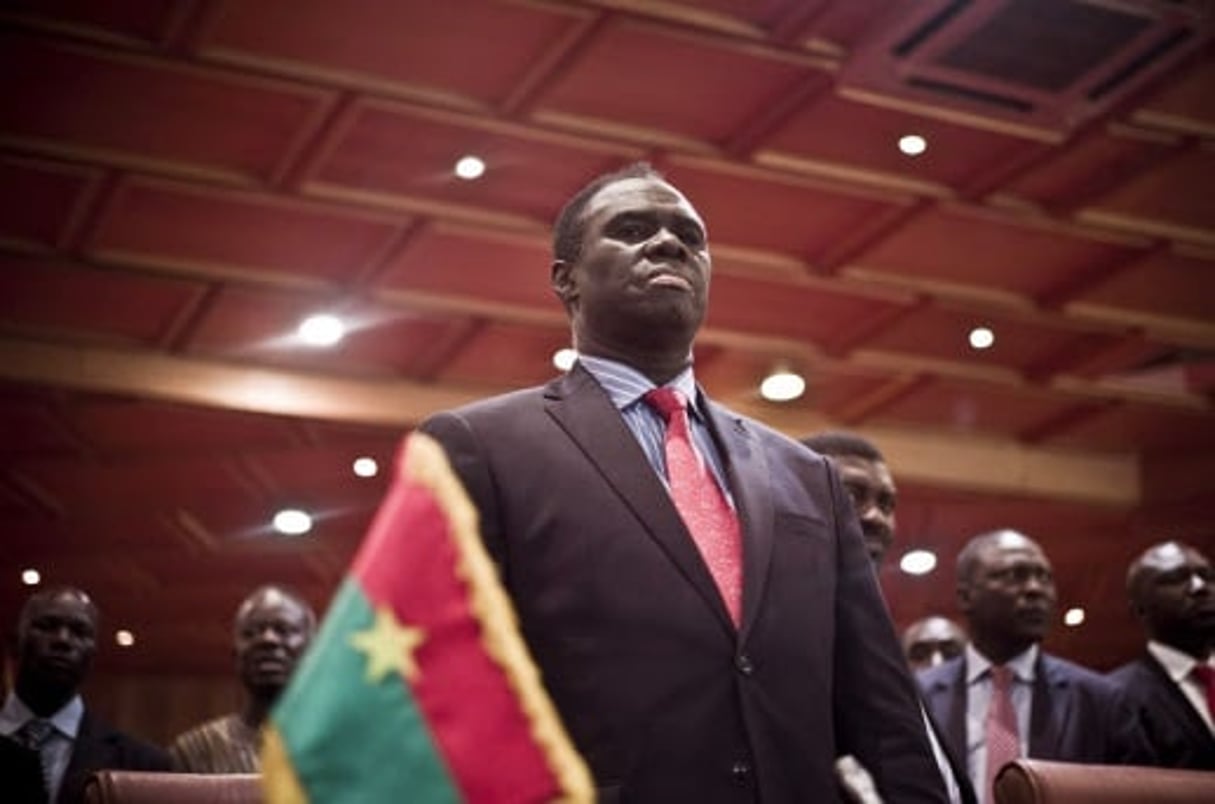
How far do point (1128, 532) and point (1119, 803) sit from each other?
10.3 metres

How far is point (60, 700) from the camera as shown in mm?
4805

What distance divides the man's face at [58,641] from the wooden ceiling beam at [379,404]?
439cm

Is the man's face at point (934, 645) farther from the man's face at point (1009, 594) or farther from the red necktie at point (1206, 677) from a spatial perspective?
the red necktie at point (1206, 677)

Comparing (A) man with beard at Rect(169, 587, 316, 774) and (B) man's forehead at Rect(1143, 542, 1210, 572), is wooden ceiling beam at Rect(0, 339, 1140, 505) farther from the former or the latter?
(B) man's forehead at Rect(1143, 542, 1210, 572)

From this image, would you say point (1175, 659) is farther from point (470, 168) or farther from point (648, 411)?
point (470, 168)

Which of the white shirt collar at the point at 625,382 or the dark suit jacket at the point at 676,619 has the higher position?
the white shirt collar at the point at 625,382

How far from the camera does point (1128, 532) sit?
12469mm

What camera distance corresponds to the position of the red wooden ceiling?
22.4ft

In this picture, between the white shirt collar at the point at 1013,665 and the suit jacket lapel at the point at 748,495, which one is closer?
the suit jacket lapel at the point at 748,495

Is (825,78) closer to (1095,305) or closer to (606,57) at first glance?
(606,57)

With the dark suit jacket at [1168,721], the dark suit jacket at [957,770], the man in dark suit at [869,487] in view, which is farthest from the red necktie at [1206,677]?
the dark suit jacket at [957,770]

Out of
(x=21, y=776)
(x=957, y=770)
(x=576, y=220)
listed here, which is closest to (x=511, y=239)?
(x=21, y=776)

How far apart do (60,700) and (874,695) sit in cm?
334

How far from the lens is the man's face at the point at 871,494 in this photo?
3.58 meters
